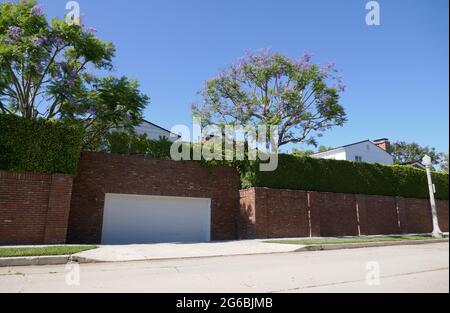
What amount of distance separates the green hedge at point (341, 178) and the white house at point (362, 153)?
15681 millimetres

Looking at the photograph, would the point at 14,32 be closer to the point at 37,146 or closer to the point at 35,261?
the point at 37,146

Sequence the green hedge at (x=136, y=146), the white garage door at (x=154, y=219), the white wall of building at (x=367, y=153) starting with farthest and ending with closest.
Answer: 1. the white wall of building at (x=367, y=153)
2. the green hedge at (x=136, y=146)
3. the white garage door at (x=154, y=219)

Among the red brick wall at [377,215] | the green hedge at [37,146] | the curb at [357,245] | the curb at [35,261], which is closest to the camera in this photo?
Result: the curb at [35,261]

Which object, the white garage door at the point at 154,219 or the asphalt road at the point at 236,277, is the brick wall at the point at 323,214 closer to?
the white garage door at the point at 154,219

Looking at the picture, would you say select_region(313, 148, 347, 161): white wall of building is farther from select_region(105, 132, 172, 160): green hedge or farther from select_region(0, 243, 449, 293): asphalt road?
select_region(0, 243, 449, 293): asphalt road

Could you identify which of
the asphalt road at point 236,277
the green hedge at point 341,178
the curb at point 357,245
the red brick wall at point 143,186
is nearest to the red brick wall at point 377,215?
the green hedge at point 341,178

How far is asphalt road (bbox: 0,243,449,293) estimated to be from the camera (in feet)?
20.4

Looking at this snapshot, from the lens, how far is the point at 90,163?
16.6 m

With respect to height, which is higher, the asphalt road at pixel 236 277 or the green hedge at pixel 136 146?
the green hedge at pixel 136 146

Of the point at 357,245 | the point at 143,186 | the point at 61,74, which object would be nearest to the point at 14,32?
the point at 61,74

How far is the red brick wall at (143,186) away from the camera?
53.0ft
